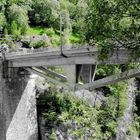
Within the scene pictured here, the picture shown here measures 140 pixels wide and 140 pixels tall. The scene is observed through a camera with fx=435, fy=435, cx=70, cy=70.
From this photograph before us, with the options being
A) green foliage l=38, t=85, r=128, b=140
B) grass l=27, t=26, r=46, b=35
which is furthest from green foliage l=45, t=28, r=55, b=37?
green foliage l=38, t=85, r=128, b=140

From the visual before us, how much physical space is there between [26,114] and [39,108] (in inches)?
67.7

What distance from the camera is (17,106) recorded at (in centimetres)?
2958

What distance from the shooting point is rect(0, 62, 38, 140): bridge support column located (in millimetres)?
28922

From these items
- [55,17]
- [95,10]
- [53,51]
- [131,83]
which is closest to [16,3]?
[55,17]

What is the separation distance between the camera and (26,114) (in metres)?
30.0

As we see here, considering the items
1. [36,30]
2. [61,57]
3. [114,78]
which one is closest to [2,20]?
[36,30]

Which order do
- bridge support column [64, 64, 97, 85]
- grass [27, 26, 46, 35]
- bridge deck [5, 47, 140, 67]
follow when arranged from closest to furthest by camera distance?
bridge deck [5, 47, 140, 67] → bridge support column [64, 64, 97, 85] → grass [27, 26, 46, 35]

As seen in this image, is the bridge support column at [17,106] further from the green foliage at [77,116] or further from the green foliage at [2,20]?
the green foliage at [2,20]

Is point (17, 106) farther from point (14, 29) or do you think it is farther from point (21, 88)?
point (14, 29)

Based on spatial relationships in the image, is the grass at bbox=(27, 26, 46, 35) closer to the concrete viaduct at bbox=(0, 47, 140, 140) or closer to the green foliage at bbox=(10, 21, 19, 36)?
the green foliage at bbox=(10, 21, 19, 36)

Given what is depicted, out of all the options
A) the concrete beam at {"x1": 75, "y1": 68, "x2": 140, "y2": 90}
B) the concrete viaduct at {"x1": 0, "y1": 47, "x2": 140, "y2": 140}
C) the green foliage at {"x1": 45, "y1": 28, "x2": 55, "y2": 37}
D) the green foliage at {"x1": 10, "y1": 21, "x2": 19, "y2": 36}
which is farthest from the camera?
the green foliage at {"x1": 45, "y1": 28, "x2": 55, "y2": 37}

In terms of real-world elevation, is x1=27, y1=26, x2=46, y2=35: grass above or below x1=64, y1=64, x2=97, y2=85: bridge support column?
below

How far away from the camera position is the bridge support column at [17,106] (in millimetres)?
28922

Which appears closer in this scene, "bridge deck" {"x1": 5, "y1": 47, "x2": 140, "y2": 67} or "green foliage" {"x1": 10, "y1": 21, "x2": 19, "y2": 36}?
"bridge deck" {"x1": 5, "y1": 47, "x2": 140, "y2": 67}
